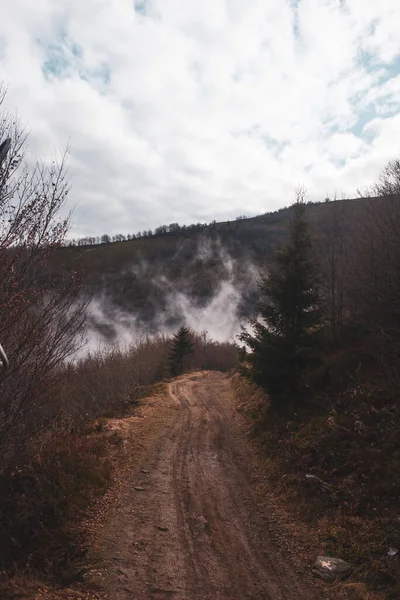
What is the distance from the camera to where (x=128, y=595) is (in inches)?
200

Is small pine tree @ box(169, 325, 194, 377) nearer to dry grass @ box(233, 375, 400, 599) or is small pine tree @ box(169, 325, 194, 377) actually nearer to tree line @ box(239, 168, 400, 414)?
tree line @ box(239, 168, 400, 414)

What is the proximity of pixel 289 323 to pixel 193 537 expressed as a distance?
311 inches

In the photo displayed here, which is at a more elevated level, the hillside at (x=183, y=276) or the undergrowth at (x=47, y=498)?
the hillside at (x=183, y=276)

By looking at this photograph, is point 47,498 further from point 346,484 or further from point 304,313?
point 304,313

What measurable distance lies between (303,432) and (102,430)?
609cm

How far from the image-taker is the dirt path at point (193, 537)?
5328 millimetres

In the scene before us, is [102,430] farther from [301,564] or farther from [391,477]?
[391,477]

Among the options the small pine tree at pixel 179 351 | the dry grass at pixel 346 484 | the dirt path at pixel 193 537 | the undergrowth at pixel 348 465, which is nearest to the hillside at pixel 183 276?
the small pine tree at pixel 179 351

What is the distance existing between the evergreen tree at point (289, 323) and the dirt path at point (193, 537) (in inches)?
113

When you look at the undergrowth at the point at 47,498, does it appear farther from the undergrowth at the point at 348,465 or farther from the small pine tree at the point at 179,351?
the small pine tree at the point at 179,351

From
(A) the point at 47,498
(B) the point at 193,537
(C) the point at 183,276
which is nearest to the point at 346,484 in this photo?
(B) the point at 193,537

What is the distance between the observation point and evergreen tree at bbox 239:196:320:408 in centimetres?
1253

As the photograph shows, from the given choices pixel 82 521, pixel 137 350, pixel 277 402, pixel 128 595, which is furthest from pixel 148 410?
pixel 137 350

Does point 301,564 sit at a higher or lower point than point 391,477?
lower
